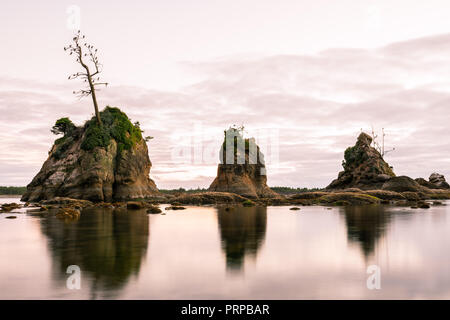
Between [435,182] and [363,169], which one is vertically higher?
[363,169]

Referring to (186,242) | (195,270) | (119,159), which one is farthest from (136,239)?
(119,159)

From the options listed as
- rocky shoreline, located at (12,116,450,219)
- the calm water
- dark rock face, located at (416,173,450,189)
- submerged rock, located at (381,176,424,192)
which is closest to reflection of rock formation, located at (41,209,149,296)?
the calm water

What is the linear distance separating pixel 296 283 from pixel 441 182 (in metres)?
93.8

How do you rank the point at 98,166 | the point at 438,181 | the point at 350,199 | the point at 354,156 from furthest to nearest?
the point at 438,181 < the point at 354,156 < the point at 350,199 < the point at 98,166

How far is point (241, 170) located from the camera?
62.0 meters

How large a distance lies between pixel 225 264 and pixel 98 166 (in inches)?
1672

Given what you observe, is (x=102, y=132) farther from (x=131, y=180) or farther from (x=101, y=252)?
(x=101, y=252)

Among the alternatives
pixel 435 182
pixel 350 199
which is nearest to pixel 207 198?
pixel 350 199

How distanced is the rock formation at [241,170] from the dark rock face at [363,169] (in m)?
25.4

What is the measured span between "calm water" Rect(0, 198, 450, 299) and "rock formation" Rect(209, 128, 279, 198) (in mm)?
43426

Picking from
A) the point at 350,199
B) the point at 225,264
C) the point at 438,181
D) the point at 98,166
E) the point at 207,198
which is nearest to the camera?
the point at 225,264

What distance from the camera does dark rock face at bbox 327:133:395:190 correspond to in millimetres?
80562

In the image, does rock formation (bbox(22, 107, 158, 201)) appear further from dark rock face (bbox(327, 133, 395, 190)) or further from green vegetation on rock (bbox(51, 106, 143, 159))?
dark rock face (bbox(327, 133, 395, 190))
